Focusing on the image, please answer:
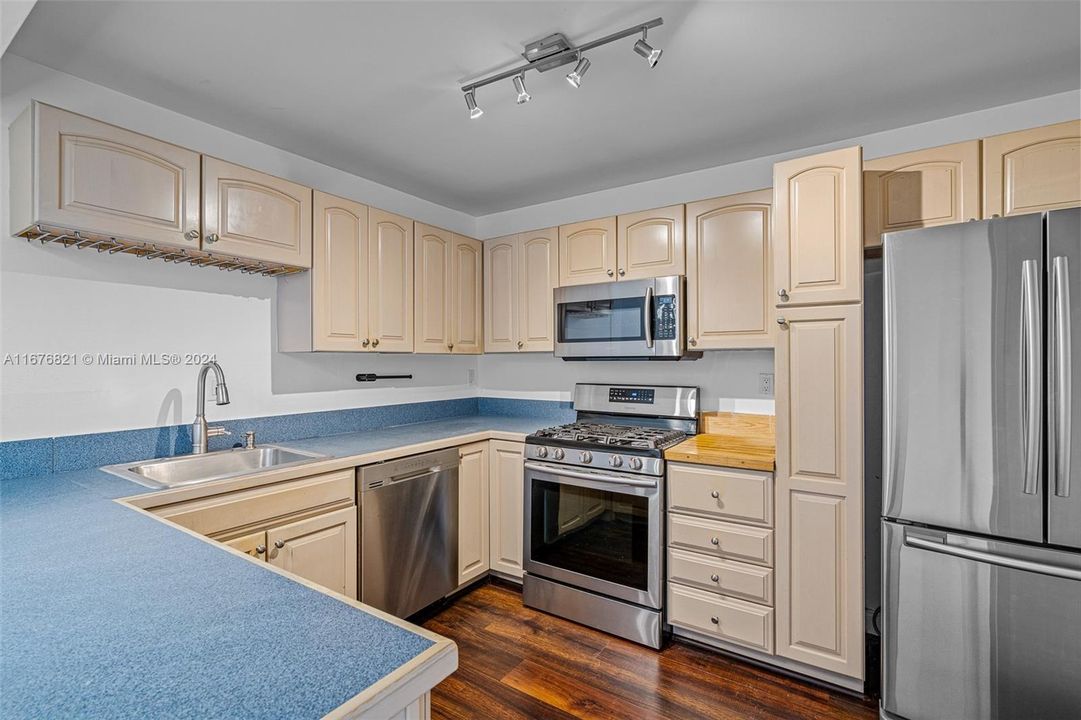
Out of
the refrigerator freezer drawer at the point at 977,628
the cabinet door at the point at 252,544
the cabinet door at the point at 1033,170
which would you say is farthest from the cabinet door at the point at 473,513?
the cabinet door at the point at 1033,170

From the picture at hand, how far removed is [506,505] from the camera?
300cm

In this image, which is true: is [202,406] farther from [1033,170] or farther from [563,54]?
[1033,170]

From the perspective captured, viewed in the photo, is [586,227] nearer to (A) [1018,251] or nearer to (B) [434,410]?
(B) [434,410]

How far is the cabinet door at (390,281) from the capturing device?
2.83m

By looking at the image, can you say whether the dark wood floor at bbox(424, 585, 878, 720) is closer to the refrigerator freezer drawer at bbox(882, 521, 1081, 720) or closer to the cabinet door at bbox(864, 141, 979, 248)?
the refrigerator freezer drawer at bbox(882, 521, 1081, 720)

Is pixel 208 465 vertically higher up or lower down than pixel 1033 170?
lower down

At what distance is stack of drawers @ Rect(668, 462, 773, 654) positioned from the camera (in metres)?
2.23

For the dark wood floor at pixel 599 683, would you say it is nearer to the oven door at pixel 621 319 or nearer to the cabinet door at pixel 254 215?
the oven door at pixel 621 319

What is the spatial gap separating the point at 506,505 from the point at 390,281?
4.73 ft

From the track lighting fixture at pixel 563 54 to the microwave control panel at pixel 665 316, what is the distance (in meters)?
1.26

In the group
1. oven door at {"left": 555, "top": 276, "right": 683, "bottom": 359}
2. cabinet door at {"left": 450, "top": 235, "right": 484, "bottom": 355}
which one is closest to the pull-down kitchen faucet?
cabinet door at {"left": 450, "top": 235, "right": 484, "bottom": 355}

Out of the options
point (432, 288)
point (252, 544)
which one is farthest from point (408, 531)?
point (432, 288)

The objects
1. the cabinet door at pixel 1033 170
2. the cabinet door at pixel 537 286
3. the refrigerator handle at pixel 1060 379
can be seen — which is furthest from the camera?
the cabinet door at pixel 537 286

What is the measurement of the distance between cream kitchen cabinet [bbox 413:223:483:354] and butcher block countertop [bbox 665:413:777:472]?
1.57 m
